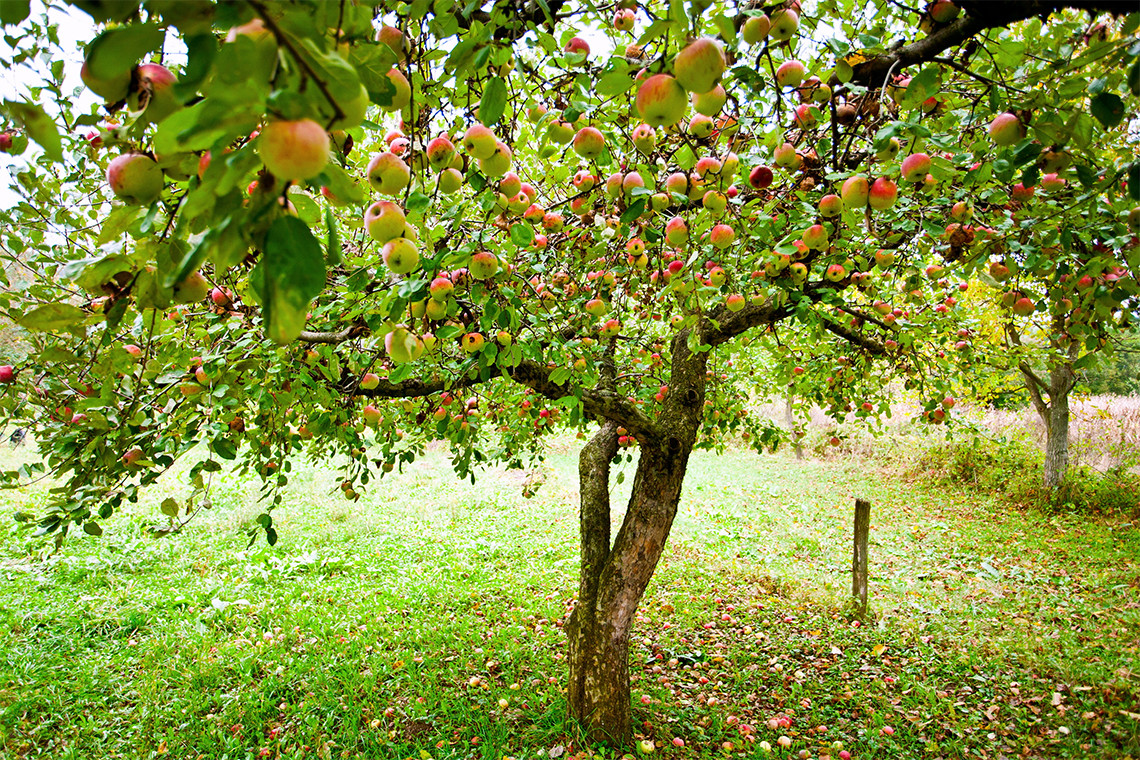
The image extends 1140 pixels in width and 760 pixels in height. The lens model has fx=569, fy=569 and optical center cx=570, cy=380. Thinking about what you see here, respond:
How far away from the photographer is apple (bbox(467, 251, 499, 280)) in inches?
57.1

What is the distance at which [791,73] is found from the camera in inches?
65.2

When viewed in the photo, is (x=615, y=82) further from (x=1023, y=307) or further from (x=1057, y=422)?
(x=1057, y=422)

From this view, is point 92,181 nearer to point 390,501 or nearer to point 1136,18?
point 1136,18

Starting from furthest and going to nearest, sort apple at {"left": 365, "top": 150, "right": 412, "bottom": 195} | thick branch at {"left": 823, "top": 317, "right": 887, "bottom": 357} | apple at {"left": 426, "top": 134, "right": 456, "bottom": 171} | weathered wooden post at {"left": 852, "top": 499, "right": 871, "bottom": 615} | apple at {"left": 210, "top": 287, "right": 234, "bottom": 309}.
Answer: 1. weathered wooden post at {"left": 852, "top": 499, "right": 871, "bottom": 615}
2. thick branch at {"left": 823, "top": 317, "right": 887, "bottom": 357}
3. apple at {"left": 210, "top": 287, "right": 234, "bottom": 309}
4. apple at {"left": 426, "top": 134, "right": 456, "bottom": 171}
5. apple at {"left": 365, "top": 150, "right": 412, "bottom": 195}

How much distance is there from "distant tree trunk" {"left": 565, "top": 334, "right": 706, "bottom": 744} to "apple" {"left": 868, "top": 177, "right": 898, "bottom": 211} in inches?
79.5

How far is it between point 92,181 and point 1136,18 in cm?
299

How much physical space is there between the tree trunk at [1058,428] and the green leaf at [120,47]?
35.4 ft

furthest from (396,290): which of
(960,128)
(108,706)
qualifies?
(108,706)

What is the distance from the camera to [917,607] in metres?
5.45

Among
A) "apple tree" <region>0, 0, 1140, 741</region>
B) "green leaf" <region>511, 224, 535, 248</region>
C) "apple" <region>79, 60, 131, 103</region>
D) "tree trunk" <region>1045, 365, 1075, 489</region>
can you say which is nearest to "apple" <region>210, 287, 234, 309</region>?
"apple tree" <region>0, 0, 1140, 741</region>

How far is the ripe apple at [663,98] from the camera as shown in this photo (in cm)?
98

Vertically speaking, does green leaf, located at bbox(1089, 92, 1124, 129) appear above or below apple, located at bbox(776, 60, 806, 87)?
below

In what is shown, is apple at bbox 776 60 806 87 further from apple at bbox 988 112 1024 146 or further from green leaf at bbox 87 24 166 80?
green leaf at bbox 87 24 166 80

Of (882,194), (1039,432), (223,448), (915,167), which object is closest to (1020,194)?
(915,167)
